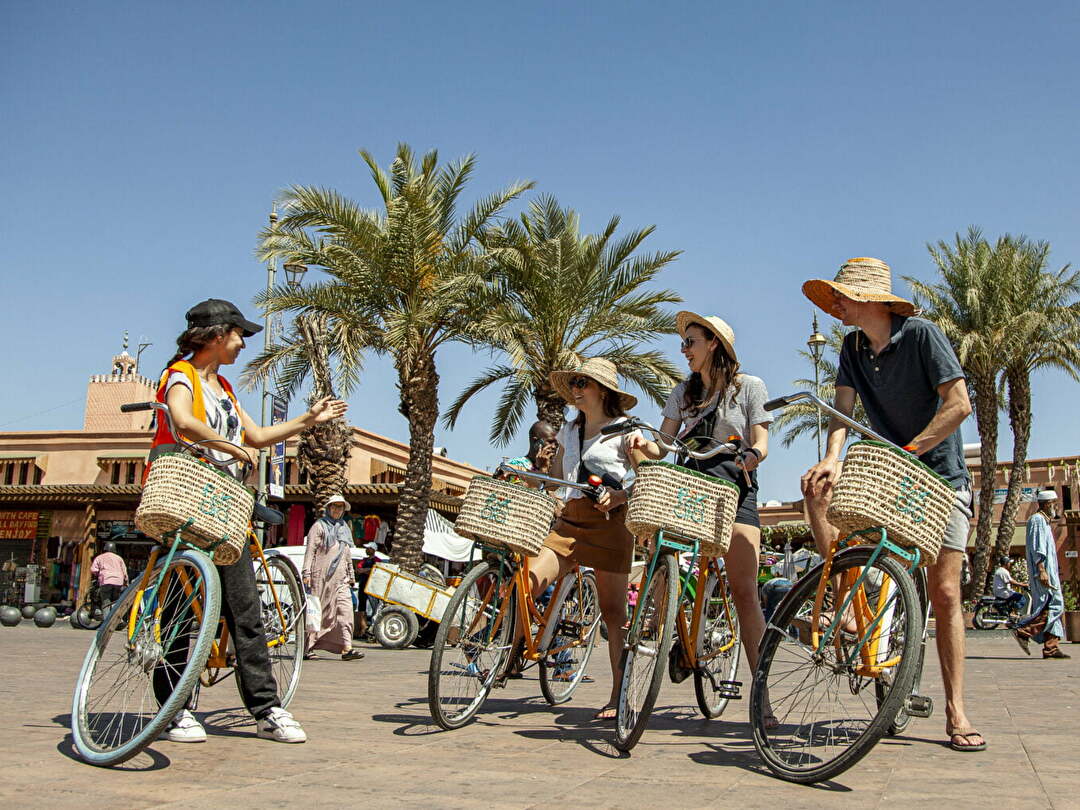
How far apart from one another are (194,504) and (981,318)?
2857cm

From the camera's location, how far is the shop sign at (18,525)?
A: 116 feet

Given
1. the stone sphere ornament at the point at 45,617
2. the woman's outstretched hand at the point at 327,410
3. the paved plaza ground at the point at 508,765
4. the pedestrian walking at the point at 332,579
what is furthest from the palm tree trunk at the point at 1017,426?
the woman's outstretched hand at the point at 327,410

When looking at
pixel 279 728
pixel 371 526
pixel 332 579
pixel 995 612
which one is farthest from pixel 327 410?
pixel 371 526

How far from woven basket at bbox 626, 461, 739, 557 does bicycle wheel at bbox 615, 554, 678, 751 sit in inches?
7.6

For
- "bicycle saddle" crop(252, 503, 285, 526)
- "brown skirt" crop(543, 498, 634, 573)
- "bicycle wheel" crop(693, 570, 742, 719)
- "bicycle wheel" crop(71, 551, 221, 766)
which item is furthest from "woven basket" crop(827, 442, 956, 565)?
"bicycle saddle" crop(252, 503, 285, 526)

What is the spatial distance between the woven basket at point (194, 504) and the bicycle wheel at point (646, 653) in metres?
1.65

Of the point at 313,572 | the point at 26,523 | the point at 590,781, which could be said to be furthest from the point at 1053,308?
the point at 26,523

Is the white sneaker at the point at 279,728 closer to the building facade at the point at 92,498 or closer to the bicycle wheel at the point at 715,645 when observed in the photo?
the bicycle wheel at the point at 715,645

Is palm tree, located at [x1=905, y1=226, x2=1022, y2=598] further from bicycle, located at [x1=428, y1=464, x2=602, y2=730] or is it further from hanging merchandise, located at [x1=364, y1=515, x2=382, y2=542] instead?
bicycle, located at [x1=428, y1=464, x2=602, y2=730]

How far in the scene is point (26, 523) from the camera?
35562 millimetres

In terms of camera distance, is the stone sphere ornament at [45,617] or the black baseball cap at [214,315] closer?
the black baseball cap at [214,315]

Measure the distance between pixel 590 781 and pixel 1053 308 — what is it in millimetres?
29679

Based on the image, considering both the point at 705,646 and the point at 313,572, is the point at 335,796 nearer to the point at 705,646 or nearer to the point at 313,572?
the point at 705,646

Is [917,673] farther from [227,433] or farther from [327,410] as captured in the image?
[227,433]
